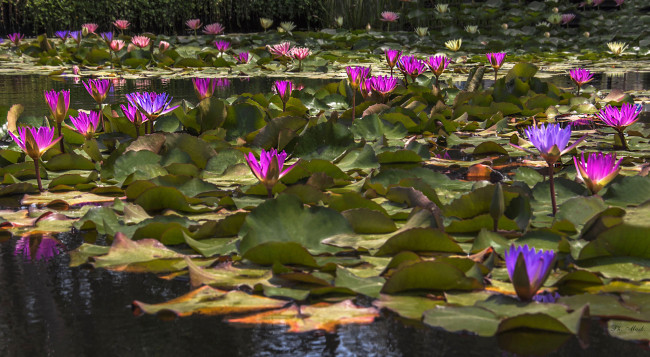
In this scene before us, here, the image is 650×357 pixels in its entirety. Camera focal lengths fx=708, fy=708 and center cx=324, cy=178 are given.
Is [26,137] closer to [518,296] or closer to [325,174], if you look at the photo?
[325,174]

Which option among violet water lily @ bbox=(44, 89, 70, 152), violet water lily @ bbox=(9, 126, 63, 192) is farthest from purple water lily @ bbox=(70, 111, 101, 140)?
violet water lily @ bbox=(9, 126, 63, 192)

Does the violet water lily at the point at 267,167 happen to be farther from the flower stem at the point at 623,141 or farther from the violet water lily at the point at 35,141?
the flower stem at the point at 623,141

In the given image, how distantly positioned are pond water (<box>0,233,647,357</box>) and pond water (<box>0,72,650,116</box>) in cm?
260

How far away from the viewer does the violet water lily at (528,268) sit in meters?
1.08

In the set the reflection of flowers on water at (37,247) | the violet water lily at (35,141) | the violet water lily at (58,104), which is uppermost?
the violet water lily at (58,104)

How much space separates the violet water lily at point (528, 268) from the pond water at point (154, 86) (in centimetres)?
301

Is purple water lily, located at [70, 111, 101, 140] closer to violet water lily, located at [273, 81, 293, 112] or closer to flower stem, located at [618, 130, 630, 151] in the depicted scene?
violet water lily, located at [273, 81, 293, 112]

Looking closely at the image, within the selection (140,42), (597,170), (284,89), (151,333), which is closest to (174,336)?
(151,333)

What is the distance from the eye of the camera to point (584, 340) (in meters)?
1.05

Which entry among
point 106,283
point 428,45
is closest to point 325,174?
point 106,283

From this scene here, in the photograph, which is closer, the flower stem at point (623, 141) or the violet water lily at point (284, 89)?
the flower stem at point (623, 141)

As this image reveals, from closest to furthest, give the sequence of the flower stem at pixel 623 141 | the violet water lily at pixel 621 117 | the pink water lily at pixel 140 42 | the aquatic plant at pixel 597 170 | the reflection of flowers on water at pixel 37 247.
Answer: the reflection of flowers on water at pixel 37 247
the aquatic plant at pixel 597 170
the violet water lily at pixel 621 117
the flower stem at pixel 623 141
the pink water lily at pixel 140 42

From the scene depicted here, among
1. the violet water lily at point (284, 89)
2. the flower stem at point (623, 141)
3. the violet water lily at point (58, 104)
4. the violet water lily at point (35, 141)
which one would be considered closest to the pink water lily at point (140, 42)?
the violet water lily at point (284, 89)

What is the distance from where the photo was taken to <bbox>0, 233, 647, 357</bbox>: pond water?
3.31ft
